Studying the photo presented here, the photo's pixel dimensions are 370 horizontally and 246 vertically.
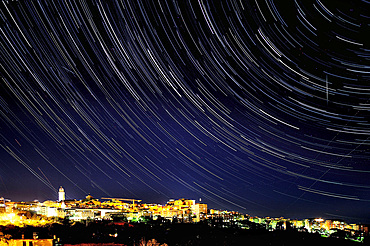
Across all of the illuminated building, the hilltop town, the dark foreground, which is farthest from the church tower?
the dark foreground

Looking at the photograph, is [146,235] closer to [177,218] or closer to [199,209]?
[177,218]

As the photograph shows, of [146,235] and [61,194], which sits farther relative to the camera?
[61,194]

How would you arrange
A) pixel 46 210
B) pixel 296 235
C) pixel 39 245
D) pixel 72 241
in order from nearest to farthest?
pixel 39 245 < pixel 72 241 < pixel 296 235 < pixel 46 210

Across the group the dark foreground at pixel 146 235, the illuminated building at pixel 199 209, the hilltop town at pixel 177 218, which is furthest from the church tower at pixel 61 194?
the dark foreground at pixel 146 235

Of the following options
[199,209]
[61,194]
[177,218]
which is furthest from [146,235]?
[61,194]

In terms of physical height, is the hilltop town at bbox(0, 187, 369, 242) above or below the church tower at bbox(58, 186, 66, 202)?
below

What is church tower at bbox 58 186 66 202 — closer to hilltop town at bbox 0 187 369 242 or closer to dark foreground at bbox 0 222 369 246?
hilltop town at bbox 0 187 369 242

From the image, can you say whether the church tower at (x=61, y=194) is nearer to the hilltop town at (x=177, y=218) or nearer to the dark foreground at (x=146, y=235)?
the hilltop town at (x=177, y=218)

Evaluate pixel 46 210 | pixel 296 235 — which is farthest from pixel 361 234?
pixel 46 210

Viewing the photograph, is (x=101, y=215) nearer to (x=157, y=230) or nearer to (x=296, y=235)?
(x=157, y=230)
